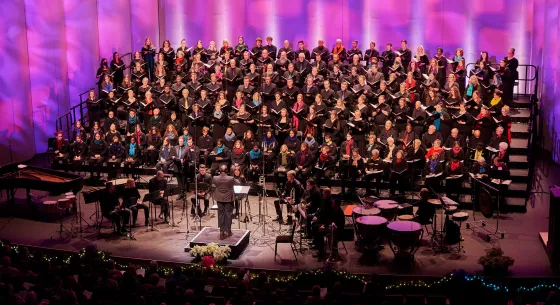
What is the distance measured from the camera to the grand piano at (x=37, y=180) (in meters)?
14.2

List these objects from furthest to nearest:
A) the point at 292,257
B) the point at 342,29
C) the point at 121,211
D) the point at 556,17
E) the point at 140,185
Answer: the point at 342,29 → the point at 556,17 → the point at 140,185 → the point at 121,211 → the point at 292,257

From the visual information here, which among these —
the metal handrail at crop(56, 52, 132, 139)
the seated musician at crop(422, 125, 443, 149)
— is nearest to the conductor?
the seated musician at crop(422, 125, 443, 149)

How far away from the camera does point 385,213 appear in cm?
1267

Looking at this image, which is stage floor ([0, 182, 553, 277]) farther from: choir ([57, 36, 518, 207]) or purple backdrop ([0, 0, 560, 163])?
purple backdrop ([0, 0, 560, 163])

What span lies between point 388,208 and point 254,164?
15.0ft

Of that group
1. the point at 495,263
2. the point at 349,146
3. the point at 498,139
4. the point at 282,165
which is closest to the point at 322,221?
the point at 495,263

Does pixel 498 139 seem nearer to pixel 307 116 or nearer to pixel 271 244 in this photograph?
pixel 307 116

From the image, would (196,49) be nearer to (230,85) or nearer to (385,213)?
(230,85)

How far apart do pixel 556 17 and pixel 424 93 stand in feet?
13.7

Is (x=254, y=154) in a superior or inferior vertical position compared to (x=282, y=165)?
superior

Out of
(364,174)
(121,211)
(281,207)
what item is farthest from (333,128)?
(121,211)

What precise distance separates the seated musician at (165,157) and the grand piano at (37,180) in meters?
2.36

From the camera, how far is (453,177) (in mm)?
14859

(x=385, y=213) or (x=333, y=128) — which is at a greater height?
(x=333, y=128)
